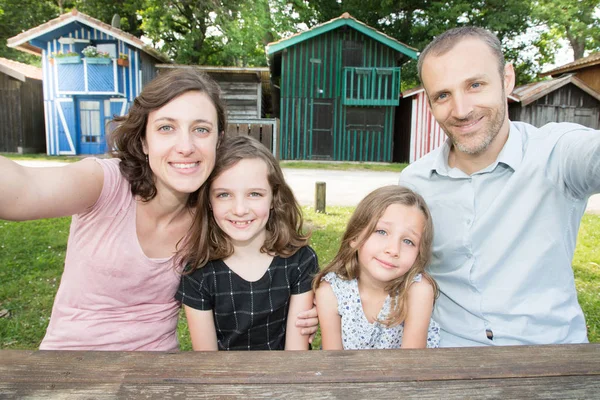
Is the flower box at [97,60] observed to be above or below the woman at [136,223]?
above

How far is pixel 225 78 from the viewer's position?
59.4 feet

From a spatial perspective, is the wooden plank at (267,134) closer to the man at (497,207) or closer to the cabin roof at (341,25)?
the cabin roof at (341,25)

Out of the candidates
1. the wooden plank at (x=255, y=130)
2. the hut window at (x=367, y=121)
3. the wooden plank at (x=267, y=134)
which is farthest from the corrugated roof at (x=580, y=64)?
the wooden plank at (x=255, y=130)

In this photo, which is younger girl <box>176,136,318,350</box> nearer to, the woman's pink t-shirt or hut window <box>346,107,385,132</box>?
the woman's pink t-shirt

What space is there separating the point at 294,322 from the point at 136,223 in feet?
2.95

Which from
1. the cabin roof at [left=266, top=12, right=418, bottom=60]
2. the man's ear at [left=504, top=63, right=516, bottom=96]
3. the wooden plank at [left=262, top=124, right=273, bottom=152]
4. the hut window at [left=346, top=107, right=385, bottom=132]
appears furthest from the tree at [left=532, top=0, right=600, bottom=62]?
the man's ear at [left=504, top=63, right=516, bottom=96]

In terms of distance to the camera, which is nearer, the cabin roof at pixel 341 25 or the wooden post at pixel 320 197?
the wooden post at pixel 320 197

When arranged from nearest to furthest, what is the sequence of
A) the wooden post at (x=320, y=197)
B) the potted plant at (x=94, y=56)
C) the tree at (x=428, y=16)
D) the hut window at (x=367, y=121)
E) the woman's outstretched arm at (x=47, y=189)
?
1. the woman's outstretched arm at (x=47, y=189)
2. the wooden post at (x=320, y=197)
3. the potted plant at (x=94, y=56)
4. the hut window at (x=367, y=121)
5. the tree at (x=428, y=16)

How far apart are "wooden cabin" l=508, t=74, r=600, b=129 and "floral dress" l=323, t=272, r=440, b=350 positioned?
18576 millimetres

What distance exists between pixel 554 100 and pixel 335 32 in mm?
9335

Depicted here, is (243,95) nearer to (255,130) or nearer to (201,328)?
(255,130)

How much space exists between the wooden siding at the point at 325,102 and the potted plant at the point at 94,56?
7.23 metres

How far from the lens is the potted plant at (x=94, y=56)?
18672 millimetres

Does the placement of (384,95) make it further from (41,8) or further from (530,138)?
(41,8)
